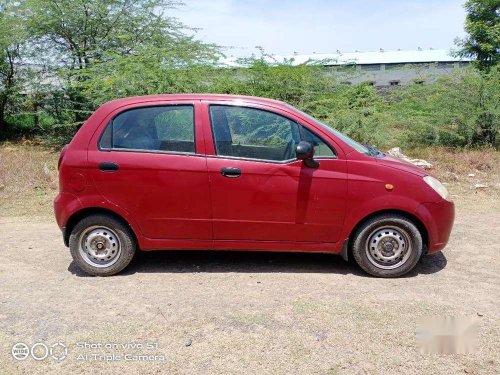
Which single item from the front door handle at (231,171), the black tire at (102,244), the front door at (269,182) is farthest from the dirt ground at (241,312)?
the front door handle at (231,171)

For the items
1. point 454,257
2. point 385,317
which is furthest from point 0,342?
point 454,257

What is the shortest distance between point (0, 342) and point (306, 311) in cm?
226

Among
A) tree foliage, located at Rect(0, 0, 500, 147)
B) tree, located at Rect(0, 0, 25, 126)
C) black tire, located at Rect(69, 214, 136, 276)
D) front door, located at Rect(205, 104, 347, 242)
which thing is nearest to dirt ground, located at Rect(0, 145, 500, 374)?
black tire, located at Rect(69, 214, 136, 276)

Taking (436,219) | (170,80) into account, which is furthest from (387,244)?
(170,80)

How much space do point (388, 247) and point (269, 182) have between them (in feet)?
4.28

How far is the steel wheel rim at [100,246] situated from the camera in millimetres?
4109

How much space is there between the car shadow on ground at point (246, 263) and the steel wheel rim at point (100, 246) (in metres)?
0.20

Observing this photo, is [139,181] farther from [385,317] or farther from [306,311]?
[385,317]

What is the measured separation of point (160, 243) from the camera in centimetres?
414

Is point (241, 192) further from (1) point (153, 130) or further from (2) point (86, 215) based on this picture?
(2) point (86, 215)

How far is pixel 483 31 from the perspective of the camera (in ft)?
61.5

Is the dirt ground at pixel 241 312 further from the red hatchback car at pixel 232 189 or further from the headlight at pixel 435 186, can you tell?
the headlight at pixel 435 186

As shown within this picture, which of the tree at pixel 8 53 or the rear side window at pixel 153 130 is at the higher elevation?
the tree at pixel 8 53

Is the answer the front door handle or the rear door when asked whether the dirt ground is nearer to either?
the rear door
